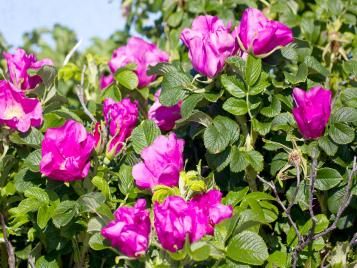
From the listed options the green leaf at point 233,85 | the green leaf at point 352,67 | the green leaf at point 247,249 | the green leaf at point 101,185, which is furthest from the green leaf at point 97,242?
the green leaf at point 352,67

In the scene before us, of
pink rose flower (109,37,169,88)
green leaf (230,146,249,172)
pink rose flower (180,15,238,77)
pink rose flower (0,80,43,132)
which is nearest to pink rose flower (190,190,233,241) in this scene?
green leaf (230,146,249,172)

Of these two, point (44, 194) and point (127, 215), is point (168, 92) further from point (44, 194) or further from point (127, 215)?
point (127, 215)

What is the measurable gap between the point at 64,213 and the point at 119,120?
1.07 ft

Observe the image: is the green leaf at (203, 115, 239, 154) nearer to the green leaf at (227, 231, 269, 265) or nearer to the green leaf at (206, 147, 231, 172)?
the green leaf at (206, 147, 231, 172)

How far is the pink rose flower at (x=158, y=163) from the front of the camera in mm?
1604

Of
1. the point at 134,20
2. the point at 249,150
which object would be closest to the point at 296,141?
the point at 249,150

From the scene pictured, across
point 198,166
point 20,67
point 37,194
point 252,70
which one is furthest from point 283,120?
point 20,67

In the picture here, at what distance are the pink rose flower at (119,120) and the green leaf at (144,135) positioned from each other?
7 centimetres

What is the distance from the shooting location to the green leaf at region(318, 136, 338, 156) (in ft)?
5.56

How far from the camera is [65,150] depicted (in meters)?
1.66

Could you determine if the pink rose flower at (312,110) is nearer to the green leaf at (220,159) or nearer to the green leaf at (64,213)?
the green leaf at (220,159)

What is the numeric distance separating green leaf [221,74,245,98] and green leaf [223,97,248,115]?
0.02 metres

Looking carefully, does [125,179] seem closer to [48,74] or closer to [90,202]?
[90,202]

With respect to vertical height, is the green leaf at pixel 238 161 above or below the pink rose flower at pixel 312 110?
below
